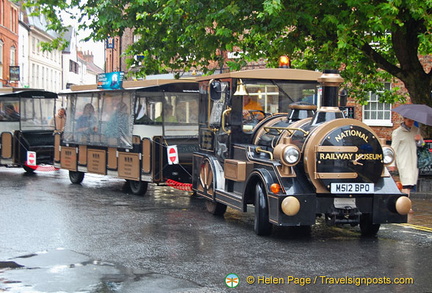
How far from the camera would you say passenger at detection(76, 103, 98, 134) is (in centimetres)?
1691

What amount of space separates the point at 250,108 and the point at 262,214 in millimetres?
2263

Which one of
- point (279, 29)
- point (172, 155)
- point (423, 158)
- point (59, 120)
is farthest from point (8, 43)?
point (423, 158)

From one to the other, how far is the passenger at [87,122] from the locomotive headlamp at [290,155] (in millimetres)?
8356

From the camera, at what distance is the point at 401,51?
16875 mm

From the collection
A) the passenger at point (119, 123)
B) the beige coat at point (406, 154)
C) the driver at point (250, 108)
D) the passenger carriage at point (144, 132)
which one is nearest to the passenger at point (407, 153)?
the beige coat at point (406, 154)

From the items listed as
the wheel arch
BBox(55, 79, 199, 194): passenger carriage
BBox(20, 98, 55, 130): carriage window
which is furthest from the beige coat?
BBox(20, 98, 55, 130): carriage window

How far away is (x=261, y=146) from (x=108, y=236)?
272 cm

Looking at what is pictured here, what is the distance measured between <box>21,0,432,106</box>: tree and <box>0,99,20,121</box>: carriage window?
9.39ft

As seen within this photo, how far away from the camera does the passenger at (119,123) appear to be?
15516 mm

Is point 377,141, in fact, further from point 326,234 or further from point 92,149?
point 92,149

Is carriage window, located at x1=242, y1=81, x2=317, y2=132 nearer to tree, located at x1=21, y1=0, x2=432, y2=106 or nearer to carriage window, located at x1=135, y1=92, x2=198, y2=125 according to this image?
tree, located at x1=21, y1=0, x2=432, y2=106

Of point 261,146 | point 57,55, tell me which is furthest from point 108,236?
point 57,55

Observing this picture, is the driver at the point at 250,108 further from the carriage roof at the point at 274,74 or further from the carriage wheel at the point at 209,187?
the carriage wheel at the point at 209,187

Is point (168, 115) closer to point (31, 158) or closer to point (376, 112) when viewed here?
point (31, 158)
